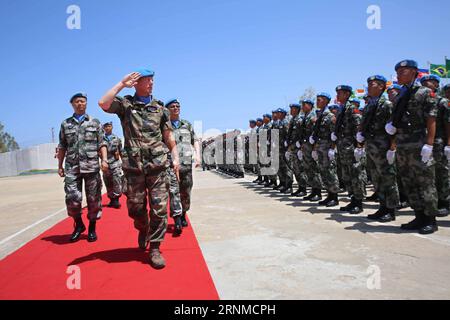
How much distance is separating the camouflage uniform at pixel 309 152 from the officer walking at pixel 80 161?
15.3 feet

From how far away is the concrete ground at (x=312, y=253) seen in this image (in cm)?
274

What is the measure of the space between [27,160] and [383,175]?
42057mm

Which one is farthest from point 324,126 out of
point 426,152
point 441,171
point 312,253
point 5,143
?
point 5,143

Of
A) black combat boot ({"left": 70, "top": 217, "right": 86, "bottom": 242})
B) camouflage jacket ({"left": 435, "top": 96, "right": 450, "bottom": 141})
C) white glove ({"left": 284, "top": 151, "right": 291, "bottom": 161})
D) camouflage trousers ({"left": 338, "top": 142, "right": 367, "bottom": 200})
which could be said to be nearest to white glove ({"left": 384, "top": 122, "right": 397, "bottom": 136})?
camouflage jacket ({"left": 435, "top": 96, "right": 450, "bottom": 141})

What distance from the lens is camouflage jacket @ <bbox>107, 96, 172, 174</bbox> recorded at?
12.1 feet

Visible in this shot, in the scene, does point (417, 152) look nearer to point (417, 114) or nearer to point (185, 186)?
point (417, 114)

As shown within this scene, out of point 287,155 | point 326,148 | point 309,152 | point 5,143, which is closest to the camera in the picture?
point 326,148

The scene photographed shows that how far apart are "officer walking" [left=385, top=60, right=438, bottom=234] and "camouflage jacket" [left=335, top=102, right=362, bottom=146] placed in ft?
4.62

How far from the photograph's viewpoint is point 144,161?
3684 millimetres

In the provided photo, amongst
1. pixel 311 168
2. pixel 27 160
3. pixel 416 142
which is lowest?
pixel 27 160

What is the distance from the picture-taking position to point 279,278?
9.89 ft

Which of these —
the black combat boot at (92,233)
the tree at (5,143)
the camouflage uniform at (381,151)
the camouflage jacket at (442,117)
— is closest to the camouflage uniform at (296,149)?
the camouflage uniform at (381,151)

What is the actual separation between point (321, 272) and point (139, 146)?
2.23m

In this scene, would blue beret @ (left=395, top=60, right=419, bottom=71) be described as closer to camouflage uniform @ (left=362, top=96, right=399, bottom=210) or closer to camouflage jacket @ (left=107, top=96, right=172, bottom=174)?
camouflage uniform @ (left=362, top=96, right=399, bottom=210)
